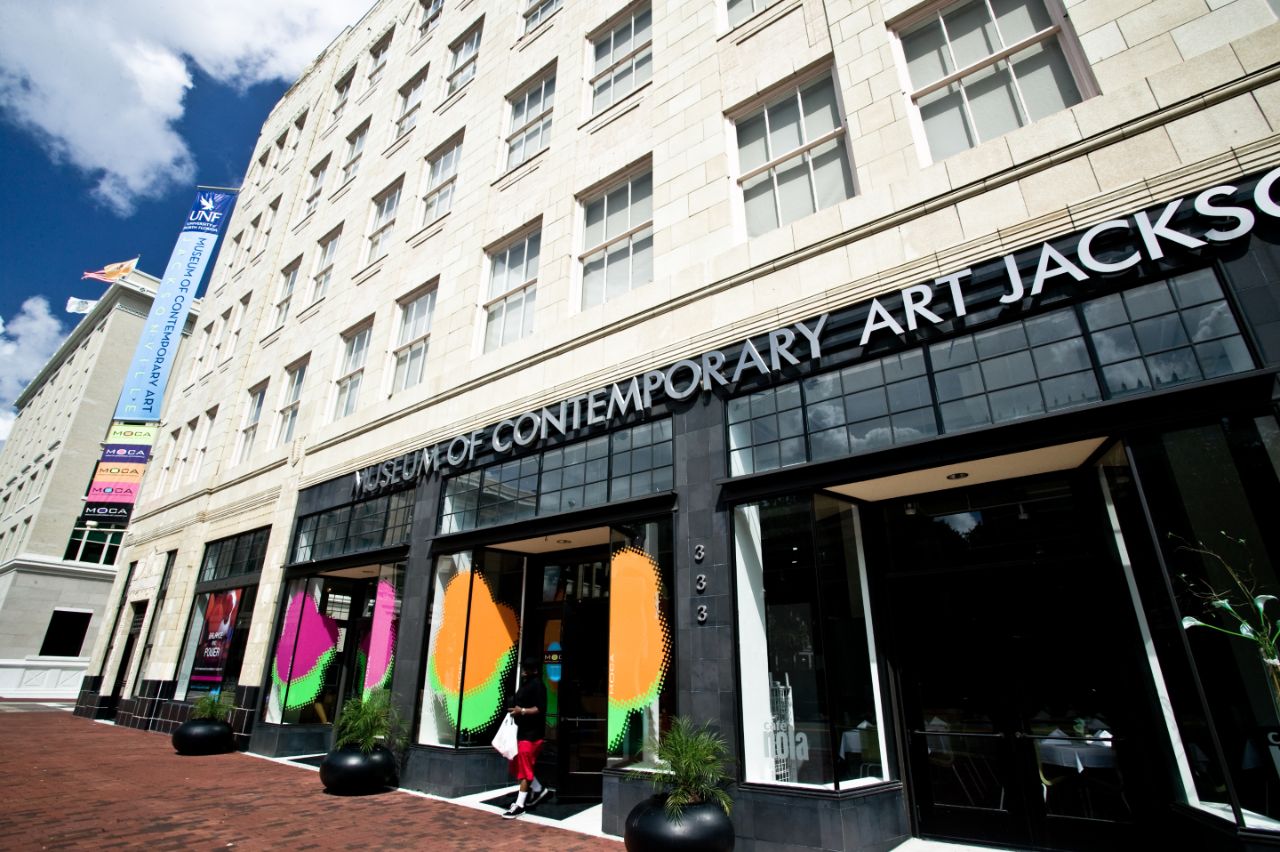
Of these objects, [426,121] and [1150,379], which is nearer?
[1150,379]

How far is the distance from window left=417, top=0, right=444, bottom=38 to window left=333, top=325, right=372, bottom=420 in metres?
11.4

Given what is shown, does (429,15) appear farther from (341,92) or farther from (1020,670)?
(1020,670)

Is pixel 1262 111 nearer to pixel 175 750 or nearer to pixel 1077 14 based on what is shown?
pixel 1077 14

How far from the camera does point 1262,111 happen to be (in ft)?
18.4

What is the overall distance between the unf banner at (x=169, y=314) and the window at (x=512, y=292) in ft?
59.5

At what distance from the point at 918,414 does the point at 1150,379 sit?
1979 millimetres

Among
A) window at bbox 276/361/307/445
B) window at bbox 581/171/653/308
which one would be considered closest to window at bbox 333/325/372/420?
window at bbox 276/361/307/445

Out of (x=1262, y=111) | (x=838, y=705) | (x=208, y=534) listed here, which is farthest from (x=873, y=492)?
(x=208, y=534)

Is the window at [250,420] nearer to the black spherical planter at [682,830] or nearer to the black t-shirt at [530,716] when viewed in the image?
the black t-shirt at [530,716]

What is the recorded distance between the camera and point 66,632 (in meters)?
33.9

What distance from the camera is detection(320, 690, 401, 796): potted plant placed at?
9.06 m

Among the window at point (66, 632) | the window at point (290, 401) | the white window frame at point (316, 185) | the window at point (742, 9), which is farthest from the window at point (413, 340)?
the window at point (66, 632)

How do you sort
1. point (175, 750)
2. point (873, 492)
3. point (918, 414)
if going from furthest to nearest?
point (175, 750), point (873, 492), point (918, 414)

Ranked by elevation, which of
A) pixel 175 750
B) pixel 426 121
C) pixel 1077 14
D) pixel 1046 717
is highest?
pixel 426 121
